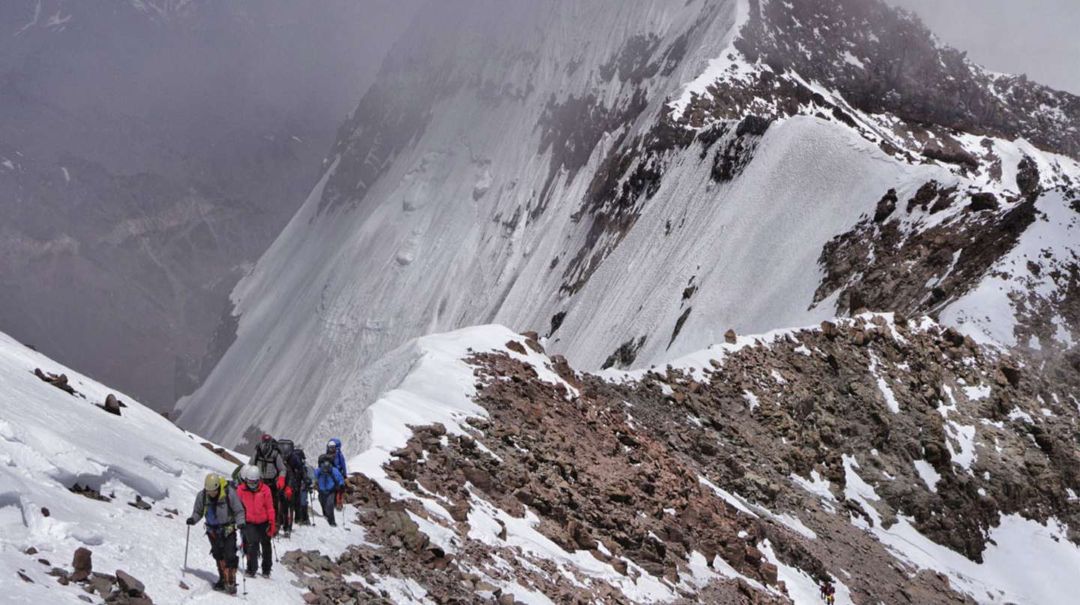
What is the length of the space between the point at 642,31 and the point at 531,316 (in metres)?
46.9

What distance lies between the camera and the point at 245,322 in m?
194

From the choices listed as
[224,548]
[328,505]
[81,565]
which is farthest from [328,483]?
[81,565]

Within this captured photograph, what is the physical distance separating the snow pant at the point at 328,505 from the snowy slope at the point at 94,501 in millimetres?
158

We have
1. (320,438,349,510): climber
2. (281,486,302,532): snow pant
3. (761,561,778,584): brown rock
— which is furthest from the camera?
(761,561,778,584): brown rock

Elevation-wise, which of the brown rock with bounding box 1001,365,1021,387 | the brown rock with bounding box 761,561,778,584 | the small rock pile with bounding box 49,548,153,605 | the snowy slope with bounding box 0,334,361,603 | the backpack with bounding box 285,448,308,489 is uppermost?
the brown rock with bounding box 1001,365,1021,387

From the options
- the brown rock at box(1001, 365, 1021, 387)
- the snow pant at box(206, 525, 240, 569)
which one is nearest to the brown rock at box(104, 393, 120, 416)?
the snow pant at box(206, 525, 240, 569)

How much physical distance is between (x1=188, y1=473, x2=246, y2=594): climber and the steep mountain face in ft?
49.6

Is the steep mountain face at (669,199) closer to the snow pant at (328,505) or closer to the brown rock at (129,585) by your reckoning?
the snow pant at (328,505)

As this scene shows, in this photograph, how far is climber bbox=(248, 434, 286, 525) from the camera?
49.3 ft

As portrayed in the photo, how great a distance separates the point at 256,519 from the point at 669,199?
59.7 meters

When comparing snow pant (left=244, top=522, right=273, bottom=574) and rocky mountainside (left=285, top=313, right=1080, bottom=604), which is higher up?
rocky mountainside (left=285, top=313, right=1080, bottom=604)

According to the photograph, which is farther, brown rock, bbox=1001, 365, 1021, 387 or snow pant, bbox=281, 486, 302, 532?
brown rock, bbox=1001, 365, 1021, 387

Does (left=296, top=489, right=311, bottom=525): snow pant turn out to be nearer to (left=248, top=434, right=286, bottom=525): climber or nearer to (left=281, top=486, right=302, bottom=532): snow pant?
(left=281, top=486, right=302, bottom=532): snow pant

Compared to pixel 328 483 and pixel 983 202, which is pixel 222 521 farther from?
pixel 983 202
